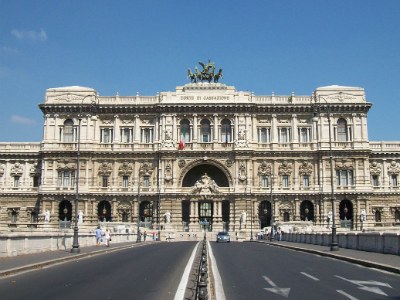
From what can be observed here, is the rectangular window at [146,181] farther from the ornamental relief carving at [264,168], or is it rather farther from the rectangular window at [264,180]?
the rectangular window at [264,180]

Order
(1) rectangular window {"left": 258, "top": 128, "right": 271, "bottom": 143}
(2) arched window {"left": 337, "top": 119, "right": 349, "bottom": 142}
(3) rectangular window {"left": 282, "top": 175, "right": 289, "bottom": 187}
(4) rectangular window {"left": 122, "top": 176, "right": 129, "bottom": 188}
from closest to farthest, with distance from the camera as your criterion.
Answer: (3) rectangular window {"left": 282, "top": 175, "right": 289, "bottom": 187}, (4) rectangular window {"left": 122, "top": 176, "right": 129, "bottom": 188}, (2) arched window {"left": 337, "top": 119, "right": 349, "bottom": 142}, (1) rectangular window {"left": 258, "top": 128, "right": 271, "bottom": 143}

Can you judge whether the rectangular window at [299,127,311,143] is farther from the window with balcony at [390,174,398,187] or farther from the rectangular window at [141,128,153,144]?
the rectangular window at [141,128,153,144]

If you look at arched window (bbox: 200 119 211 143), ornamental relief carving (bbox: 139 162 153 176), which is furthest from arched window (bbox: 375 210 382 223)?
ornamental relief carving (bbox: 139 162 153 176)

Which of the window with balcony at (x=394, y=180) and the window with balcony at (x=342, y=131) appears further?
the window with balcony at (x=394, y=180)

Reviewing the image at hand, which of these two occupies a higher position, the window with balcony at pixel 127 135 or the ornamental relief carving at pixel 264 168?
the window with balcony at pixel 127 135

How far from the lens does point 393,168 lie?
90.6 meters

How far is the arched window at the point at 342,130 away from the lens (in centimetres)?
8856

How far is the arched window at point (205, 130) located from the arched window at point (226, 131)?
217 centimetres

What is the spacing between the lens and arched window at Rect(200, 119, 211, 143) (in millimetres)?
88688

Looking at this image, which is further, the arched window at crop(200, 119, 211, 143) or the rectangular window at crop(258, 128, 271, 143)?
the rectangular window at crop(258, 128, 271, 143)

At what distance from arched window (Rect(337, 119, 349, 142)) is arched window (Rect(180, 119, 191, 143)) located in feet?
79.6

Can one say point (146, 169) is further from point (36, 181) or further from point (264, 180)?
point (36, 181)

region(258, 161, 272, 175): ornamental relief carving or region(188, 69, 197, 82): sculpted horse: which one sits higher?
region(188, 69, 197, 82): sculpted horse

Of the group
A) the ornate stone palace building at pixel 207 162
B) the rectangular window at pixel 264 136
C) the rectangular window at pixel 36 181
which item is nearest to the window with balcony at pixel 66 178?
the ornate stone palace building at pixel 207 162
